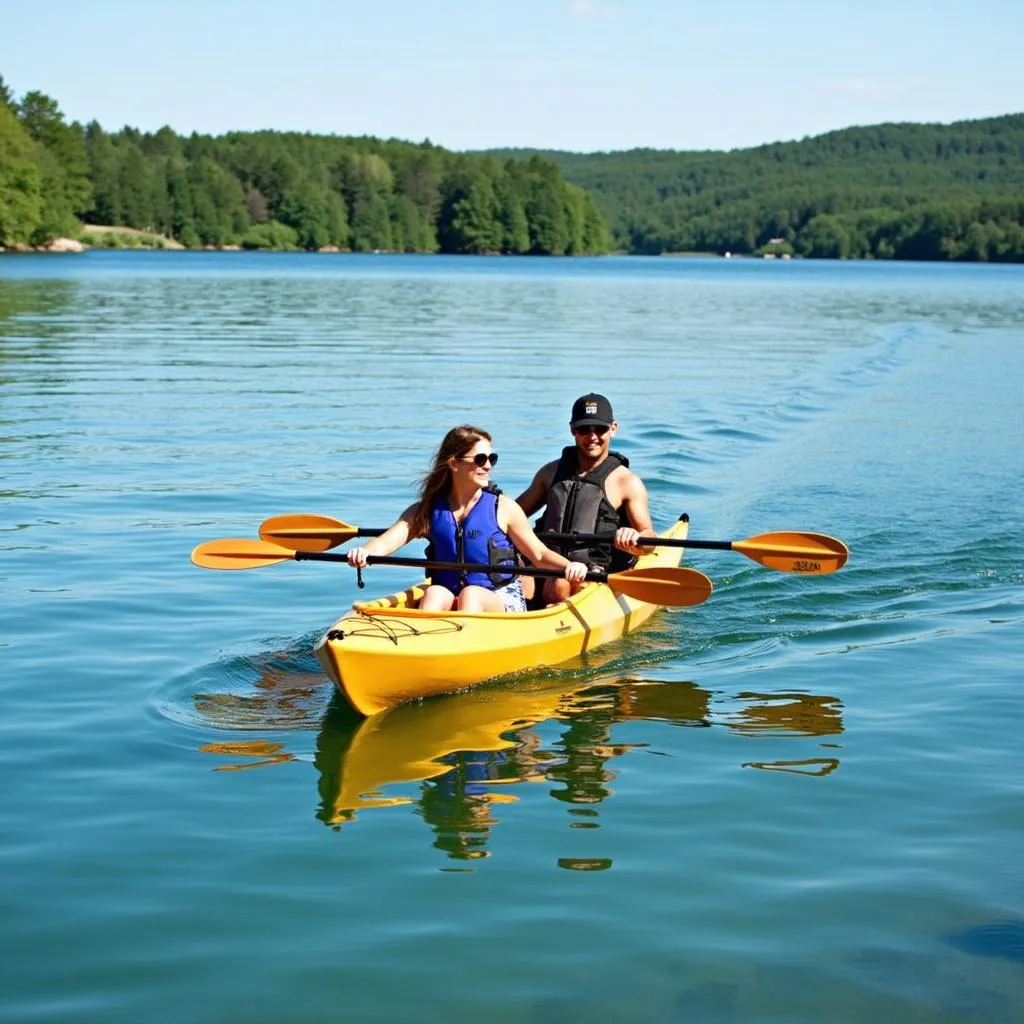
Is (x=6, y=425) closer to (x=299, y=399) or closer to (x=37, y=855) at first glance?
(x=299, y=399)

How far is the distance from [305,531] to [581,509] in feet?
6.14

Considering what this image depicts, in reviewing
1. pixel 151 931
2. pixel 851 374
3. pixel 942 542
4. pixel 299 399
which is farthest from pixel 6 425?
pixel 851 374

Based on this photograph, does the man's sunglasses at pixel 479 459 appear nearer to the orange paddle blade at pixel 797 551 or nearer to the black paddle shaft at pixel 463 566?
the black paddle shaft at pixel 463 566

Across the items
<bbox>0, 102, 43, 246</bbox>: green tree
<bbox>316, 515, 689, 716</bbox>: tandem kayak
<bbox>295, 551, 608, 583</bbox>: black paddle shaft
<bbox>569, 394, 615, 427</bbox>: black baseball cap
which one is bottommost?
<bbox>316, 515, 689, 716</bbox>: tandem kayak

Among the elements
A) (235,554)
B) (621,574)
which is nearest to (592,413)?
(621,574)

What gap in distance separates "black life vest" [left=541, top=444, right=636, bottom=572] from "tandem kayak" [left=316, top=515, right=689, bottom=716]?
53 centimetres

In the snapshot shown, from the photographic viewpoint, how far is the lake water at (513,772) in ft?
16.8

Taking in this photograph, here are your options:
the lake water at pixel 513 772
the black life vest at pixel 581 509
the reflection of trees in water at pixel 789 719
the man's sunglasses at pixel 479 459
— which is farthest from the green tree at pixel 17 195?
the reflection of trees in water at pixel 789 719

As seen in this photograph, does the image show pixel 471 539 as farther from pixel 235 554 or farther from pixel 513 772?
pixel 513 772

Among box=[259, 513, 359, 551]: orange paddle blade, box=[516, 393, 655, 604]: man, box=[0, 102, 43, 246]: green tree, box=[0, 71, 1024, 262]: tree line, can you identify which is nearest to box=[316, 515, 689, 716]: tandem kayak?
box=[516, 393, 655, 604]: man

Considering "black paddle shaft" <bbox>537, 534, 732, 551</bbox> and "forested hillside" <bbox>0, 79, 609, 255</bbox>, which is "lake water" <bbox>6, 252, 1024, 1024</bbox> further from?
"forested hillside" <bbox>0, 79, 609, 255</bbox>

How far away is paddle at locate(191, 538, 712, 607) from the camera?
924 cm

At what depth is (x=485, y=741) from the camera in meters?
7.69

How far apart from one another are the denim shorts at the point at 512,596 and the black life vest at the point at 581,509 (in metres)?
0.65
